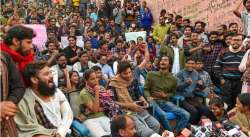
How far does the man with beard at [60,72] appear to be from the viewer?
7.12m

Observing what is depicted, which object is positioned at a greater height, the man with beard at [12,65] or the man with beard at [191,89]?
the man with beard at [12,65]

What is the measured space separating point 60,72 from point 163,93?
5.14ft

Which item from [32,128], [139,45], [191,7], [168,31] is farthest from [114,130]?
[191,7]

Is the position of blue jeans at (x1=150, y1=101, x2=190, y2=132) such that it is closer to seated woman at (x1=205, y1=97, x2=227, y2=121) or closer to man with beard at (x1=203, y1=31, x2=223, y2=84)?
seated woman at (x1=205, y1=97, x2=227, y2=121)

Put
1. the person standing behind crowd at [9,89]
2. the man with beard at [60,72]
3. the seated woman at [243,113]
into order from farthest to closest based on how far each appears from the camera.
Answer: the man with beard at [60,72] → the seated woman at [243,113] → the person standing behind crowd at [9,89]

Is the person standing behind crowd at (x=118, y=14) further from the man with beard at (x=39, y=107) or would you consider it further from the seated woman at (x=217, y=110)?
the man with beard at (x=39, y=107)

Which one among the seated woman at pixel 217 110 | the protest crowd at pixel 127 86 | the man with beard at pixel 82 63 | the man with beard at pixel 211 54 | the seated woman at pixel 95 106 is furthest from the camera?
the man with beard at pixel 211 54

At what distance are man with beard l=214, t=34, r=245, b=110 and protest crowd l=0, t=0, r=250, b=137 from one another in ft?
0.05

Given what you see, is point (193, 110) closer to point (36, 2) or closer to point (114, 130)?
point (114, 130)

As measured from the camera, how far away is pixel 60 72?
7410mm

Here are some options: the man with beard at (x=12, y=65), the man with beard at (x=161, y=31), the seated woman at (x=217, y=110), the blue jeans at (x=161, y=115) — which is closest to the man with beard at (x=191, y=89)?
the seated woman at (x=217, y=110)

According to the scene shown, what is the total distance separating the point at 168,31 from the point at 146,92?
451 centimetres

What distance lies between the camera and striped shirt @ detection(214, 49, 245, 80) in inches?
317

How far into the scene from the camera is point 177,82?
7.52 m
